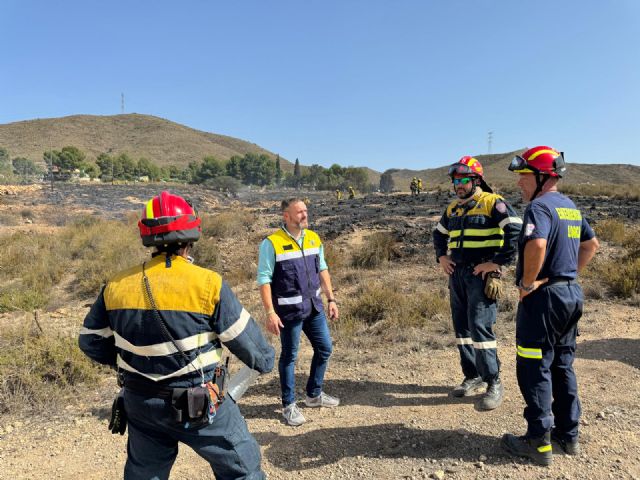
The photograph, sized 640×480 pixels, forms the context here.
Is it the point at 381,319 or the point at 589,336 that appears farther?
the point at 381,319

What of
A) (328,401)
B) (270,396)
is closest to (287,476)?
(328,401)

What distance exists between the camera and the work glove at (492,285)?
10.6 ft

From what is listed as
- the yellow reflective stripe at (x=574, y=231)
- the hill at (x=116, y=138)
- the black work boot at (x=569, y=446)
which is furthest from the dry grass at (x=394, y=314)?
the hill at (x=116, y=138)

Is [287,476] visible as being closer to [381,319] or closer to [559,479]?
[559,479]

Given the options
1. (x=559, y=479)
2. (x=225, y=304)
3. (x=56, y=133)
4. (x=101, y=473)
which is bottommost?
(x=101, y=473)

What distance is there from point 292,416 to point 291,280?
1.17 metres

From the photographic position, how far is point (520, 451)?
2.67 metres

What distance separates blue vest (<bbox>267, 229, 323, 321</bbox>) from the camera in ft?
10.5

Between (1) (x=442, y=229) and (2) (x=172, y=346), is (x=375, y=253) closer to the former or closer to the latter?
(1) (x=442, y=229)

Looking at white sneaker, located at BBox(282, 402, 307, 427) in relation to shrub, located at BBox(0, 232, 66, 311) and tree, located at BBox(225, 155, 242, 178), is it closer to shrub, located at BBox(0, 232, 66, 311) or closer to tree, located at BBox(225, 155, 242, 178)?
shrub, located at BBox(0, 232, 66, 311)

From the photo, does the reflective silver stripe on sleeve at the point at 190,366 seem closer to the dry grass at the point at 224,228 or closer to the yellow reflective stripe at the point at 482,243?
the yellow reflective stripe at the point at 482,243

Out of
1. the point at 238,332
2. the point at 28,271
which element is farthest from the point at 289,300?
the point at 28,271

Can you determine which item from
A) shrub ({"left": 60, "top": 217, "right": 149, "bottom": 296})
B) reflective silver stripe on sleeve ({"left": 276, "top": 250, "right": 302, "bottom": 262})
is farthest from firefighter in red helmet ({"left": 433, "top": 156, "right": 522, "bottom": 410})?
shrub ({"left": 60, "top": 217, "right": 149, "bottom": 296})

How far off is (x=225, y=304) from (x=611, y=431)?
308 cm
